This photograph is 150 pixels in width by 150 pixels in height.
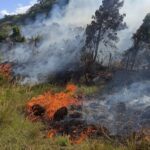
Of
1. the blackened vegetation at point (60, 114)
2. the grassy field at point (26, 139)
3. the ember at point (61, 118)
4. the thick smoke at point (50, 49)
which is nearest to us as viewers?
the grassy field at point (26, 139)

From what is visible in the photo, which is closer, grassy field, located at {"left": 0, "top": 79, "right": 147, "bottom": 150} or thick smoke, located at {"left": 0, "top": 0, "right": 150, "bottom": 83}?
grassy field, located at {"left": 0, "top": 79, "right": 147, "bottom": 150}

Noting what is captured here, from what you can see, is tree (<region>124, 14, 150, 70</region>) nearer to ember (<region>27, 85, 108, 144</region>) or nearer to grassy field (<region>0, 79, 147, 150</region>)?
ember (<region>27, 85, 108, 144</region>)

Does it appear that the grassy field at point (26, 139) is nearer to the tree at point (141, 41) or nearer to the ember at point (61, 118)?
the ember at point (61, 118)

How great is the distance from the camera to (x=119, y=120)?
1173 centimetres

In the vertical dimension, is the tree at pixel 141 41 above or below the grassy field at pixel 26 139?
above

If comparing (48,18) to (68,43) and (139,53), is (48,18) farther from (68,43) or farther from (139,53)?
(139,53)

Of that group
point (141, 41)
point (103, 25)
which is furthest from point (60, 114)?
point (103, 25)

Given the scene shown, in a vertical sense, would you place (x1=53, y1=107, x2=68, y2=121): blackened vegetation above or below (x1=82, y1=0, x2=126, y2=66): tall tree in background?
below

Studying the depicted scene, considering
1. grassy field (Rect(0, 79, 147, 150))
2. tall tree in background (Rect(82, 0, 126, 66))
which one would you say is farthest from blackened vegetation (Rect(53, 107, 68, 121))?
tall tree in background (Rect(82, 0, 126, 66))

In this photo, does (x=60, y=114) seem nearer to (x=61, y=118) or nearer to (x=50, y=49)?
(x=61, y=118)

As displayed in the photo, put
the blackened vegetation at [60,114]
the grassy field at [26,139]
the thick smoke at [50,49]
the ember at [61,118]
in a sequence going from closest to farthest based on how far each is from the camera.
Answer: the grassy field at [26,139] → the ember at [61,118] → the blackened vegetation at [60,114] → the thick smoke at [50,49]

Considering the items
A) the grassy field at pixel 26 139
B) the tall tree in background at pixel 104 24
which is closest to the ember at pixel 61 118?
the grassy field at pixel 26 139

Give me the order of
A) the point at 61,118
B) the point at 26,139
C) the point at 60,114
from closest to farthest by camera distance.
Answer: the point at 26,139
the point at 61,118
the point at 60,114

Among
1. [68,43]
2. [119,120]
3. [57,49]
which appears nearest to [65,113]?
[119,120]
